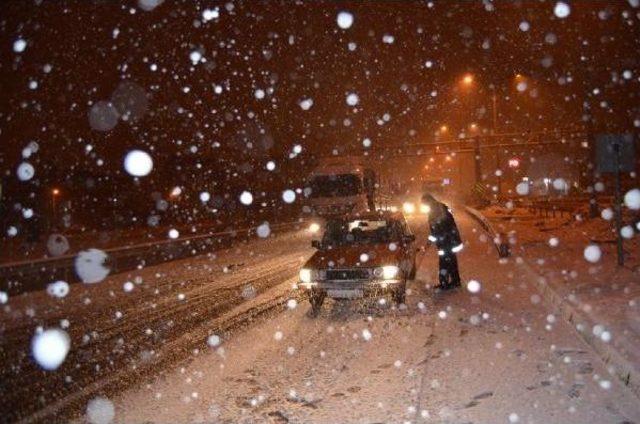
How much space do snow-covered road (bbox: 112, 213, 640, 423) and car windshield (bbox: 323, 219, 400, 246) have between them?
1776 millimetres

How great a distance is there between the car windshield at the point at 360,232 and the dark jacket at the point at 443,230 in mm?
763

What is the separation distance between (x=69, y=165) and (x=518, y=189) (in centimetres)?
4681

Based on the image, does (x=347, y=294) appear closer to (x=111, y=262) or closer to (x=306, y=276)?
(x=306, y=276)

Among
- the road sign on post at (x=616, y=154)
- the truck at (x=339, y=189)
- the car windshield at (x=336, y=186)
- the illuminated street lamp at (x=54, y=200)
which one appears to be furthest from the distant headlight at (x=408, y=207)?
the road sign on post at (x=616, y=154)

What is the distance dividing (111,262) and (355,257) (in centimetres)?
921

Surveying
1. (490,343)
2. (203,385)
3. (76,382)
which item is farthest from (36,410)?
(490,343)

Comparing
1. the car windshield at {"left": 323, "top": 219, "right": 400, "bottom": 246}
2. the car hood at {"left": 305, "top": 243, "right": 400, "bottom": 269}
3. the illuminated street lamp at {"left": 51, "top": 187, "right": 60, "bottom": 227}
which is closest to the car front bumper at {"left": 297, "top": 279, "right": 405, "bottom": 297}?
the car hood at {"left": 305, "top": 243, "right": 400, "bottom": 269}

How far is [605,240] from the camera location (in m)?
14.7

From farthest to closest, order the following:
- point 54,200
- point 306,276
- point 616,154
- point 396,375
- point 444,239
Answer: point 54,200
point 616,154
point 444,239
point 306,276
point 396,375

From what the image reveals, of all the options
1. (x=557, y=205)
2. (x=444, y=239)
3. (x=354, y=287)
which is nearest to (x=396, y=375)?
(x=354, y=287)

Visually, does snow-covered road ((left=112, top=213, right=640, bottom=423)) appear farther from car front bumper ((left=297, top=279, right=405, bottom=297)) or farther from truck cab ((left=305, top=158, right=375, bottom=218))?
truck cab ((left=305, top=158, right=375, bottom=218))

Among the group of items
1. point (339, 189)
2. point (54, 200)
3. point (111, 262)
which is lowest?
point (111, 262)

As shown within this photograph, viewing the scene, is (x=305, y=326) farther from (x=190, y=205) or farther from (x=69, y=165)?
(x=190, y=205)

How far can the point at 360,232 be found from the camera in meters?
9.99
